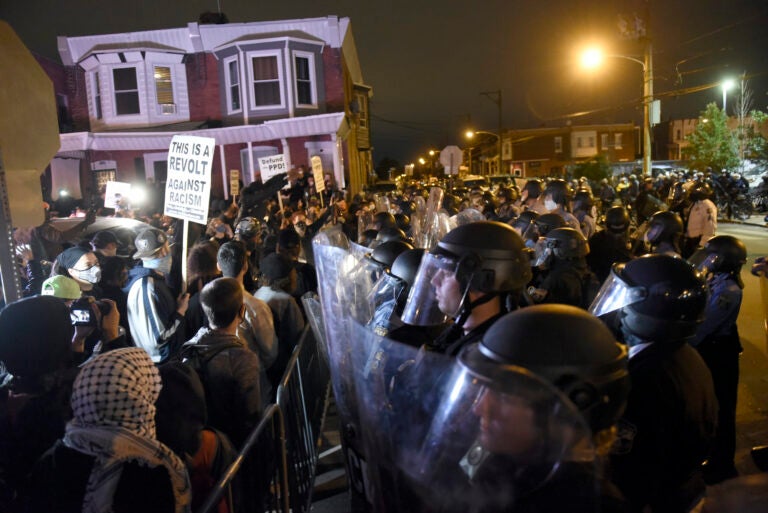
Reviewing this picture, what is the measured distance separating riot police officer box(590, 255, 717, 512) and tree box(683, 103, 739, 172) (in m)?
43.8

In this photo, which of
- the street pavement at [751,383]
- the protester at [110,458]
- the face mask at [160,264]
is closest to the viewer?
the protester at [110,458]

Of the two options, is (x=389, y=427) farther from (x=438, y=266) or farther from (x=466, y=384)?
(x=438, y=266)

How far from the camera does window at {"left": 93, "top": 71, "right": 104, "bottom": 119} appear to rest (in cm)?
2331

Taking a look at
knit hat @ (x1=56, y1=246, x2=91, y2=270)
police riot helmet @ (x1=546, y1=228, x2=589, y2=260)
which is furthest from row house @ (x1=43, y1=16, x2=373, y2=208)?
police riot helmet @ (x1=546, y1=228, x2=589, y2=260)

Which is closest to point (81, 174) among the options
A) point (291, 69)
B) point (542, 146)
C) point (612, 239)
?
point (291, 69)

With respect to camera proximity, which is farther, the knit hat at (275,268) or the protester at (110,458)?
the knit hat at (275,268)

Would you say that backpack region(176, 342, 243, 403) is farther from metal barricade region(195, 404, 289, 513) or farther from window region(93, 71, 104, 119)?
window region(93, 71, 104, 119)

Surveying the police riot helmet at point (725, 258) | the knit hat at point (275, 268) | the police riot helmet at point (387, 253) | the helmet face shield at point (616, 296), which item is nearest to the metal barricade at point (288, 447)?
the knit hat at point (275, 268)

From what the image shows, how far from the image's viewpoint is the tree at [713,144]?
4048 cm

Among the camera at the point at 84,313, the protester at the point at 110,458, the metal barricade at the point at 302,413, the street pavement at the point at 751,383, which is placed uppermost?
the camera at the point at 84,313

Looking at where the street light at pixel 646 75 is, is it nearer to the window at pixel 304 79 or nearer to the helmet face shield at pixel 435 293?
the window at pixel 304 79

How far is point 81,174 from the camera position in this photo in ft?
78.6

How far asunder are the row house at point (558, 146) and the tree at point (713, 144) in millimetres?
32415

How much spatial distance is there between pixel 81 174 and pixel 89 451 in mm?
25658
